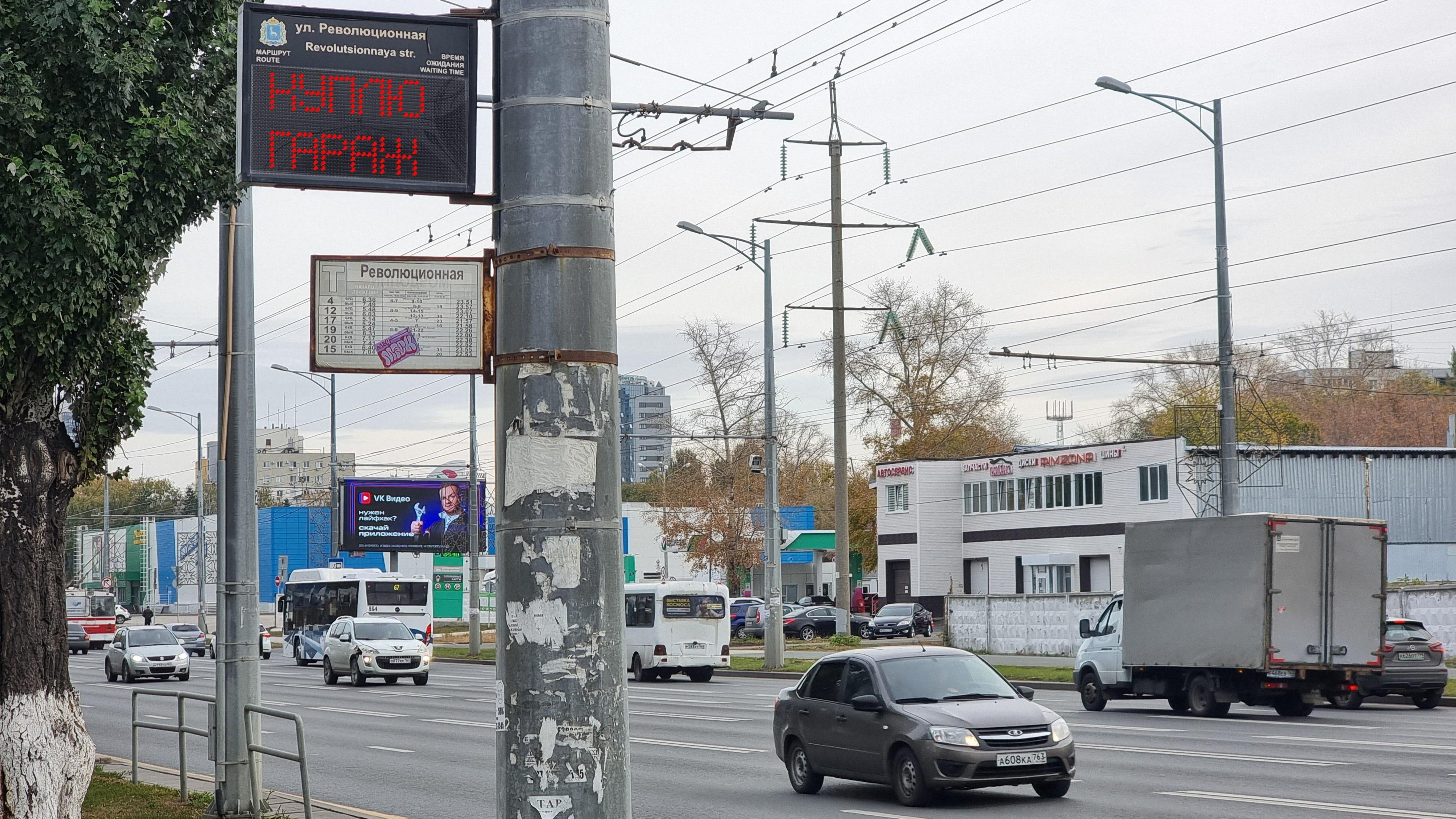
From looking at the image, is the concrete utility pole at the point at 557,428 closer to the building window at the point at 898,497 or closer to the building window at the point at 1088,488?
the building window at the point at 1088,488

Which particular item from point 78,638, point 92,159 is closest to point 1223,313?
point 92,159

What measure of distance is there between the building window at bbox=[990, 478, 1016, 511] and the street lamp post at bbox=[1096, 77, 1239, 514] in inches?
1624

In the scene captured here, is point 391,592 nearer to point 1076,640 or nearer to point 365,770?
point 1076,640

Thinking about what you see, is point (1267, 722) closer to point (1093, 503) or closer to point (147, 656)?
point (147, 656)

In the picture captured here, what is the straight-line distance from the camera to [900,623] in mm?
56469

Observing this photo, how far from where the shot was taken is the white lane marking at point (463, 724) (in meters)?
25.1

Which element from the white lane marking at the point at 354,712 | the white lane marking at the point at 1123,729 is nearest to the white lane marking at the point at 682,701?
the white lane marking at the point at 354,712

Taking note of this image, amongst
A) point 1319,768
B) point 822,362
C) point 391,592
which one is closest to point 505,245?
point 1319,768

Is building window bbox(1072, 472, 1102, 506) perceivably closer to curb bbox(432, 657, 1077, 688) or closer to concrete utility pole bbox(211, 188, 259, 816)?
curb bbox(432, 657, 1077, 688)

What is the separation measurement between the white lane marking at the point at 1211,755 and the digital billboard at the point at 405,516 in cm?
4976

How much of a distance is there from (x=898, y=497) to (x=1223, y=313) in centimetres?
4740

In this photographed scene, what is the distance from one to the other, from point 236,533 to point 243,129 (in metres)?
9.70

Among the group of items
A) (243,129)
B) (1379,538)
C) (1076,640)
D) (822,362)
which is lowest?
(1076,640)

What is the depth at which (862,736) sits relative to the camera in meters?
14.9
